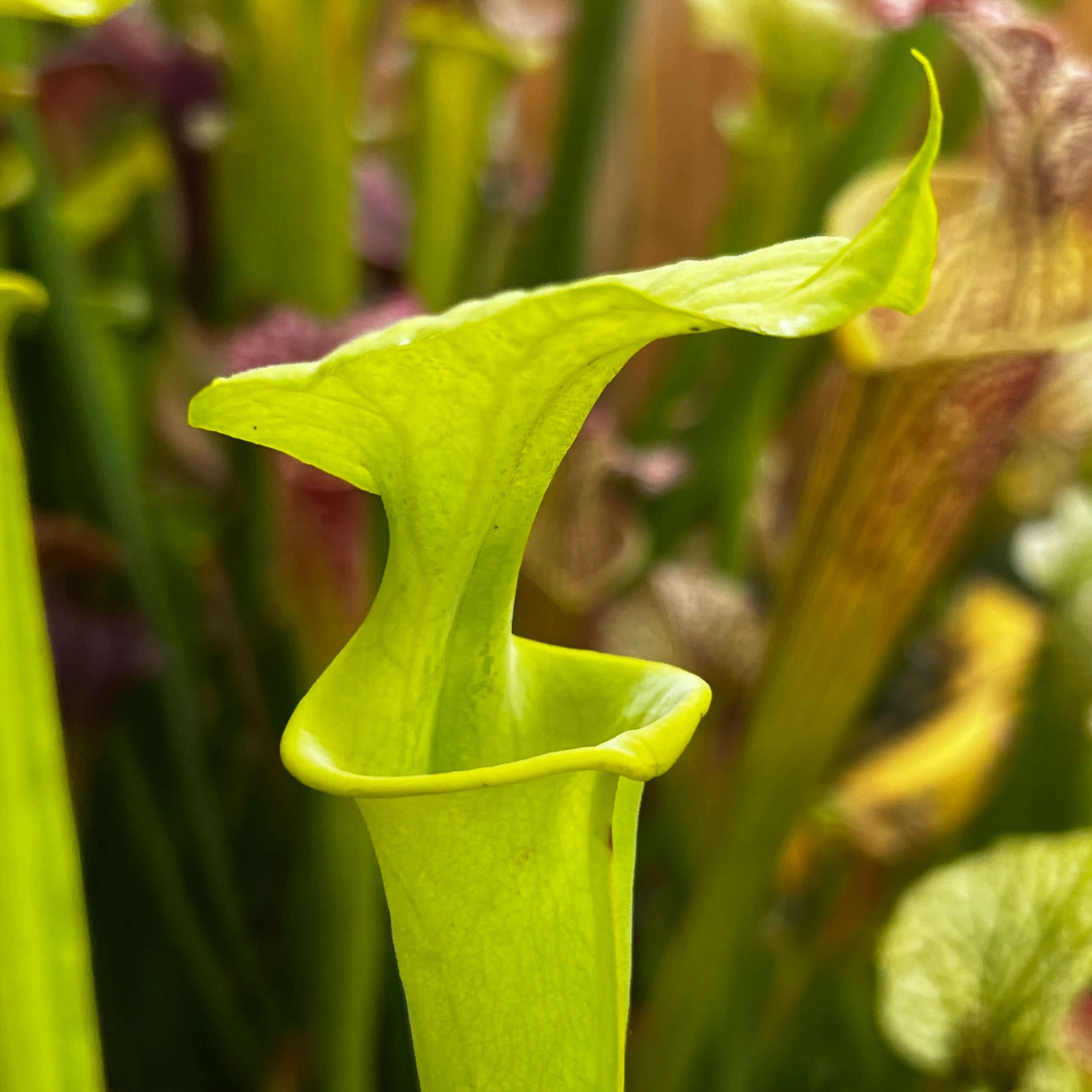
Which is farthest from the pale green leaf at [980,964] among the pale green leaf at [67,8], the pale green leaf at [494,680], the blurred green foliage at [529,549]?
the pale green leaf at [67,8]

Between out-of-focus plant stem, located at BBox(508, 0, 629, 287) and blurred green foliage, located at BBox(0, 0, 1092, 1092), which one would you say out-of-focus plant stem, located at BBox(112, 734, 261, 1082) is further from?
out-of-focus plant stem, located at BBox(508, 0, 629, 287)

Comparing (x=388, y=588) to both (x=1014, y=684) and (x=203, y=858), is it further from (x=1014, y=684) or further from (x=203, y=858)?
(x=1014, y=684)

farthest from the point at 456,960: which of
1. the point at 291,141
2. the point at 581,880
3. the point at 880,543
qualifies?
the point at 291,141

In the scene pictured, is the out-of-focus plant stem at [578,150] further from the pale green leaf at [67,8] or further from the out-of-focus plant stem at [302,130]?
the pale green leaf at [67,8]

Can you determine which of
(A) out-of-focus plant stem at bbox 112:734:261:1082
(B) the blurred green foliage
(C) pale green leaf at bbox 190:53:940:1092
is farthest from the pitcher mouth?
(A) out-of-focus plant stem at bbox 112:734:261:1082

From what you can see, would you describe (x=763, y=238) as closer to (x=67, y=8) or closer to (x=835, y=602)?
(x=835, y=602)

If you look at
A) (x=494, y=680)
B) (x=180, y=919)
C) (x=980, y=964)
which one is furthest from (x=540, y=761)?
(x=180, y=919)
